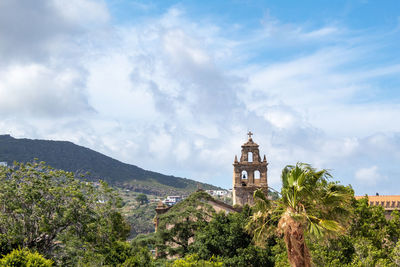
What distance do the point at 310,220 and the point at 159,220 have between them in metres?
30.5

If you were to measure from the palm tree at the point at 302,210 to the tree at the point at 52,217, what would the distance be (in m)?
16.5

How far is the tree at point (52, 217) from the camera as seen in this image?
32.6 m

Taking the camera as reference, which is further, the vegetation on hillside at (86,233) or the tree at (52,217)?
the tree at (52,217)

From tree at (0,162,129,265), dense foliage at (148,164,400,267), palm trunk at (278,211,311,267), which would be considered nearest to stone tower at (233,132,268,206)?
dense foliage at (148,164,400,267)

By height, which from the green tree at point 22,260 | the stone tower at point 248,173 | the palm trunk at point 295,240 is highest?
the stone tower at point 248,173

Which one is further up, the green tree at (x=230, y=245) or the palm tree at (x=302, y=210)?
the palm tree at (x=302, y=210)

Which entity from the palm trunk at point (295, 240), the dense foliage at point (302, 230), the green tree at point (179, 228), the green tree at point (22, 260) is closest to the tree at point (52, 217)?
the green tree at point (22, 260)

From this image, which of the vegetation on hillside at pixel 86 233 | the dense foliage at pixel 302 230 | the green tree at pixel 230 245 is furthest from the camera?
the green tree at pixel 230 245

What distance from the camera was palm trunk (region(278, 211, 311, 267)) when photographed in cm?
1769

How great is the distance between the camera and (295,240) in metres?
17.7

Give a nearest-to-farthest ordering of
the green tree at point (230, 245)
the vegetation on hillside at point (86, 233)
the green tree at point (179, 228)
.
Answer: the vegetation on hillside at point (86, 233), the green tree at point (230, 245), the green tree at point (179, 228)

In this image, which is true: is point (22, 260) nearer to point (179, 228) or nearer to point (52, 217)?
point (52, 217)

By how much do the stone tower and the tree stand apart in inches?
860

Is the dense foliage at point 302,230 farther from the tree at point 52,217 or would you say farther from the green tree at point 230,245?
the tree at point 52,217
